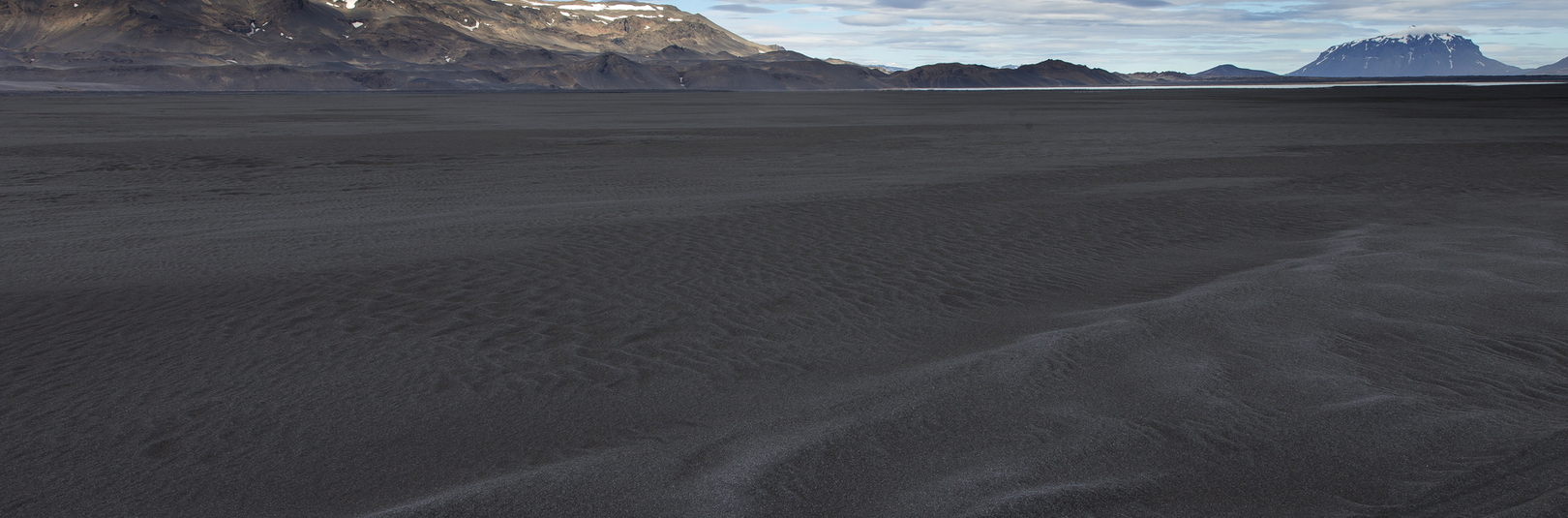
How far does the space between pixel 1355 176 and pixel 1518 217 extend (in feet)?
13.5

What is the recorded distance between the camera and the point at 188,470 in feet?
12.0

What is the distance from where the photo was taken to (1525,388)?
424cm

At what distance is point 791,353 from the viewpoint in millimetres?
5207

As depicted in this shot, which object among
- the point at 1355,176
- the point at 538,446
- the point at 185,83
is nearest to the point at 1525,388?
the point at 538,446

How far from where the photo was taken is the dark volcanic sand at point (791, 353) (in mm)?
3422

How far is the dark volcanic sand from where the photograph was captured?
11.2ft

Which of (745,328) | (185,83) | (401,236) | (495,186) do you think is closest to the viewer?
(745,328)

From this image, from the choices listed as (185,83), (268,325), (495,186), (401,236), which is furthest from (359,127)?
(185,83)

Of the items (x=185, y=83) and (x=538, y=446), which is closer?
(x=538, y=446)

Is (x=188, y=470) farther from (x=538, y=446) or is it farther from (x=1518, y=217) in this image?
(x=1518, y=217)

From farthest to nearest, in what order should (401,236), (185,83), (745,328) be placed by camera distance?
1. (185,83)
2. (401,236)
3. (745,328)

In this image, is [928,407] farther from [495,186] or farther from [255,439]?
[495,186]

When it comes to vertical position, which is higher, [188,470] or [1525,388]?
[1525,388]

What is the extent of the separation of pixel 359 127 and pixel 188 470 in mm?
29296
